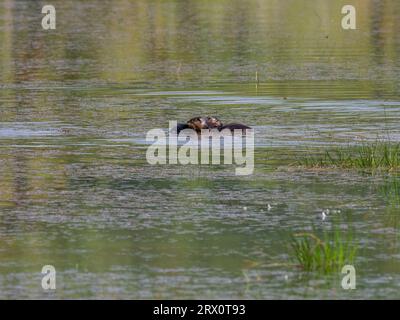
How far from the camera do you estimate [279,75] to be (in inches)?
683

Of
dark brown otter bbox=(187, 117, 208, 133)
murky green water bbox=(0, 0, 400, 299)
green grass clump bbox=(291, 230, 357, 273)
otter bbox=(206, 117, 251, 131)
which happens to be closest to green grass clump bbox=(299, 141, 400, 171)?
murky green water bbox=(0, 0, 400, 299)

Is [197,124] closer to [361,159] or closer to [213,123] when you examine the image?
[213,123]

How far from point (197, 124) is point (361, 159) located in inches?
94.3

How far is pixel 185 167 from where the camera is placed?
10758mm

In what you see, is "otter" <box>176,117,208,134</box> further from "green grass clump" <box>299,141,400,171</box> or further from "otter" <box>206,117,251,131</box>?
"green grass clump" <box>299,141,400,171</box>

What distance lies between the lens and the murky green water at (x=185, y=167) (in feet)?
24.1

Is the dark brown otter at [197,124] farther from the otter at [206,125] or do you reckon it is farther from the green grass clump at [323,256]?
the green grass clump at [323,256]

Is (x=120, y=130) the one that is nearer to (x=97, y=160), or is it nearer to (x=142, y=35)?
(x=97, y=160)

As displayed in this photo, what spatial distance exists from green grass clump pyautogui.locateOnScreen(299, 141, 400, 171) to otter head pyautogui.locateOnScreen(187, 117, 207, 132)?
1.60 meters

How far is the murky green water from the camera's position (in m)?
7.34

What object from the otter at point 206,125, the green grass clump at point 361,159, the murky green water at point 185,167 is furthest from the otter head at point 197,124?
the green grass clump at point 361,159

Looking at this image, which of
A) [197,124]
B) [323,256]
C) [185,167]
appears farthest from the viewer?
[197,124]

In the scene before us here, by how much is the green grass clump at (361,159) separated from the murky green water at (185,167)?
19cm

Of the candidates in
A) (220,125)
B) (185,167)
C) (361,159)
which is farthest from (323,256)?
(220,125)
